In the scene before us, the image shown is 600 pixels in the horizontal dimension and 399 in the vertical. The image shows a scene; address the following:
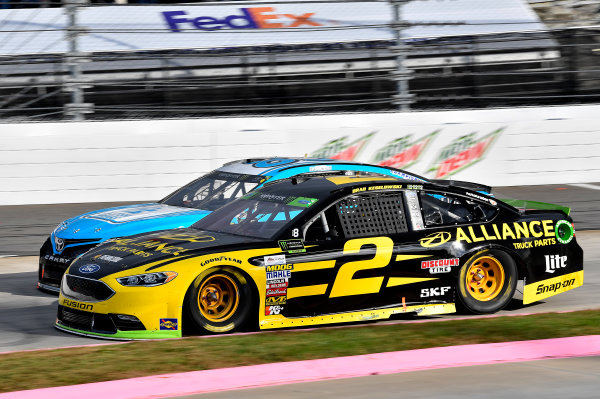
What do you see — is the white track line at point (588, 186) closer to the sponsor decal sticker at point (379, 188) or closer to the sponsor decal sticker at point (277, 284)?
the sponsor decal sticker at point (379, 188)

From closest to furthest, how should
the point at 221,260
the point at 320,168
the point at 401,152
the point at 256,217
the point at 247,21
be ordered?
the point at 221,260 < the point at 256,217 < the point at 320,168 < the point at 401,152 < the point at 247,21

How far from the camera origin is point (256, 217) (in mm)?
7625

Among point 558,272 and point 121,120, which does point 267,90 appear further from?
point 558,272

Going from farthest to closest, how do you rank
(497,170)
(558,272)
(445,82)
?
(445,82)
(497,170)
(558,272)

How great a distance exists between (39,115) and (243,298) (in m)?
10.3

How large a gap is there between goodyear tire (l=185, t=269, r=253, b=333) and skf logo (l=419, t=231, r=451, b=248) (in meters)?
1.54

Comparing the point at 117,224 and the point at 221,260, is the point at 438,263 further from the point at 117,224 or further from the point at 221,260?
the point at 117,224

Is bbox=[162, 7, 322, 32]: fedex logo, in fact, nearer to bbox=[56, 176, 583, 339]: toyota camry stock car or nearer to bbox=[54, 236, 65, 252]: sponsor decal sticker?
bbox=[54, 236, 65, 252]: sponsor decal sticker

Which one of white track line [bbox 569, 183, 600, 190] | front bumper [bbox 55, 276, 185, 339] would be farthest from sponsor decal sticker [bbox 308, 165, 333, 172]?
white track line [bbox 569, 183, 600, 190]

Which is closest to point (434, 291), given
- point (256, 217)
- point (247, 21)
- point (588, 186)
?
point (256, 217)

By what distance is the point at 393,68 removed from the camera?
17719 mm

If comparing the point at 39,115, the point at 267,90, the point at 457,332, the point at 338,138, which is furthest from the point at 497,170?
the point at 457,332

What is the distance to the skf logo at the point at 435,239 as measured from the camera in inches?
297

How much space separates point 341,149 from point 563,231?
8462 mm
